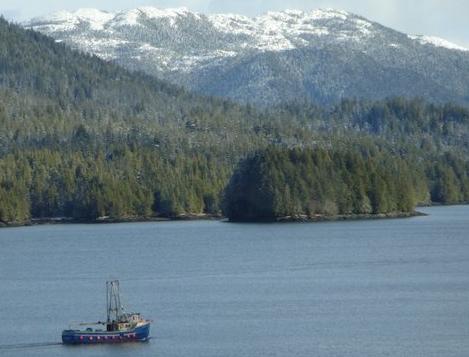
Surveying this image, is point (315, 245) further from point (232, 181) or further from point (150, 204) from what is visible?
point (150, 204)

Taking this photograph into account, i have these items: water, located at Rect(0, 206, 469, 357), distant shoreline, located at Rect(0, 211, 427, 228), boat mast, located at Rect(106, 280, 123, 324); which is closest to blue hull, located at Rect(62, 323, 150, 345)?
water, located at Rect(0, 206, 469, 357)

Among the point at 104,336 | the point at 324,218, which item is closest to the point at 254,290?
the point at 104,336

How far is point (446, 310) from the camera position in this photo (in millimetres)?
78938

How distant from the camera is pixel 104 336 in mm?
71062

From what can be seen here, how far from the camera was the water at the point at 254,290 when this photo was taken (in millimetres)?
69875

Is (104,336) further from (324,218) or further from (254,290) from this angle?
(324,218)

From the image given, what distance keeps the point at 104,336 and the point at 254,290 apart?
20.8 m

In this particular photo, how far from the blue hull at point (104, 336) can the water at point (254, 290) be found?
1.68ft

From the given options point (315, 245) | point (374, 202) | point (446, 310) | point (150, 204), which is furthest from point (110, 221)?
point (446, 310)

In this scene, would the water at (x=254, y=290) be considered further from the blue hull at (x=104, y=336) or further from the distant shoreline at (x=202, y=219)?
the distant shoreline at (x=202, y=219)

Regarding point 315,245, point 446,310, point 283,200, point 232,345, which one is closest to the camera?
point 232,345

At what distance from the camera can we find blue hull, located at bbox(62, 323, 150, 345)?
7069 cm

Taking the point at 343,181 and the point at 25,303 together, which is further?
the point at 343,181

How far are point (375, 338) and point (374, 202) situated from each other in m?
101
